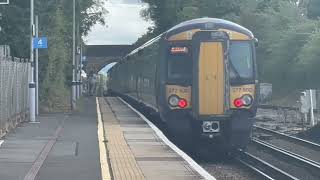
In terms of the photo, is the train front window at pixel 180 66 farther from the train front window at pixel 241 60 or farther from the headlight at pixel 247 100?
the headlight at pixel 247 100

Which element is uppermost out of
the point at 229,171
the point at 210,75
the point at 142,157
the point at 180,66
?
the point at 180,66

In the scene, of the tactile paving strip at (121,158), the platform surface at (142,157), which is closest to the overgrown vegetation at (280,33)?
the platform surface at (142,157)

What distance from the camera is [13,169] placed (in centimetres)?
1240

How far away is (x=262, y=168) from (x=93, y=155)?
4.18m

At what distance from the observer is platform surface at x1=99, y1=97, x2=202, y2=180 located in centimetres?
1192

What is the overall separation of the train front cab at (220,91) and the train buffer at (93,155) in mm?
1095

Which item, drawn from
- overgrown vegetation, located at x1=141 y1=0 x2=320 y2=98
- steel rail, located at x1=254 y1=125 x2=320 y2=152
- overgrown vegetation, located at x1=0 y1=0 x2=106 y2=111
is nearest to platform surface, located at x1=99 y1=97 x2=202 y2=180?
steel rail, located at x1=254 y1=125 x2=320 y2=152

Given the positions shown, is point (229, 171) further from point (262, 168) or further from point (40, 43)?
point (40, 43)

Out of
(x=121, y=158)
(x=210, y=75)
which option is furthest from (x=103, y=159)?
(x=210, y=75)

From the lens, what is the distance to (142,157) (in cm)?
1429

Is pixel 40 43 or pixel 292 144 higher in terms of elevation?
pixel 40 43

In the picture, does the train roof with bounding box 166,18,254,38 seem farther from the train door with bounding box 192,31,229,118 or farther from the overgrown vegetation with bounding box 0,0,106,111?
the overgrown vegetation with bounding box 0,0,106,111

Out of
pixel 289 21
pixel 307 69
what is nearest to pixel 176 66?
pixel 307 69

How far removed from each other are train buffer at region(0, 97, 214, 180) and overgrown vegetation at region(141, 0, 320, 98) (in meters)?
26.1
